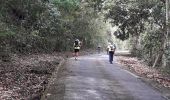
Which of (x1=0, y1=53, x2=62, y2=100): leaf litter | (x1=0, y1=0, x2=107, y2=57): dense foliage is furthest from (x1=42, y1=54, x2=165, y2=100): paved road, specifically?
(x1=0, y1=0, x2=107, y2=57): dense foliage

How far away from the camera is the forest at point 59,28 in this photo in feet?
82.0

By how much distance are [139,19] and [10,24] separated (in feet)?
66.7

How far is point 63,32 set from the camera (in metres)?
48.1

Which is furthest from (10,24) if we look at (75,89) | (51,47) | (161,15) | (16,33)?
(75,89)

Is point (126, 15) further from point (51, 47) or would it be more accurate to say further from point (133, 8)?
point (51, 47)

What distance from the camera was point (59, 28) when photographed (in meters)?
45.2

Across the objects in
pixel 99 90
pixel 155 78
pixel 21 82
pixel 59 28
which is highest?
pixel 59 28

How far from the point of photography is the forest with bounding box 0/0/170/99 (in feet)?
82.0

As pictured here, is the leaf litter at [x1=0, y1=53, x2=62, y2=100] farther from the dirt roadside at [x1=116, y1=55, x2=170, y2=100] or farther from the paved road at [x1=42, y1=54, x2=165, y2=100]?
the dirt roadside at [x1=116, y1=55, x2=170, y2=100]

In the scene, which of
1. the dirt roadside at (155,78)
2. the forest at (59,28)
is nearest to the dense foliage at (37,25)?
the forest at (59,28)

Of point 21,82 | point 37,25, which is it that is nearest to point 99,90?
point 21,82

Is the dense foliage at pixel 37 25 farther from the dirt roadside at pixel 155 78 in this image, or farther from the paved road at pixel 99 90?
the dirt roadside at pixel 155 78

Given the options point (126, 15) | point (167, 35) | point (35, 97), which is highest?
point (126, 15)

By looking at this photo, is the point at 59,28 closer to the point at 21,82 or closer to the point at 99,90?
the point at 21,82
